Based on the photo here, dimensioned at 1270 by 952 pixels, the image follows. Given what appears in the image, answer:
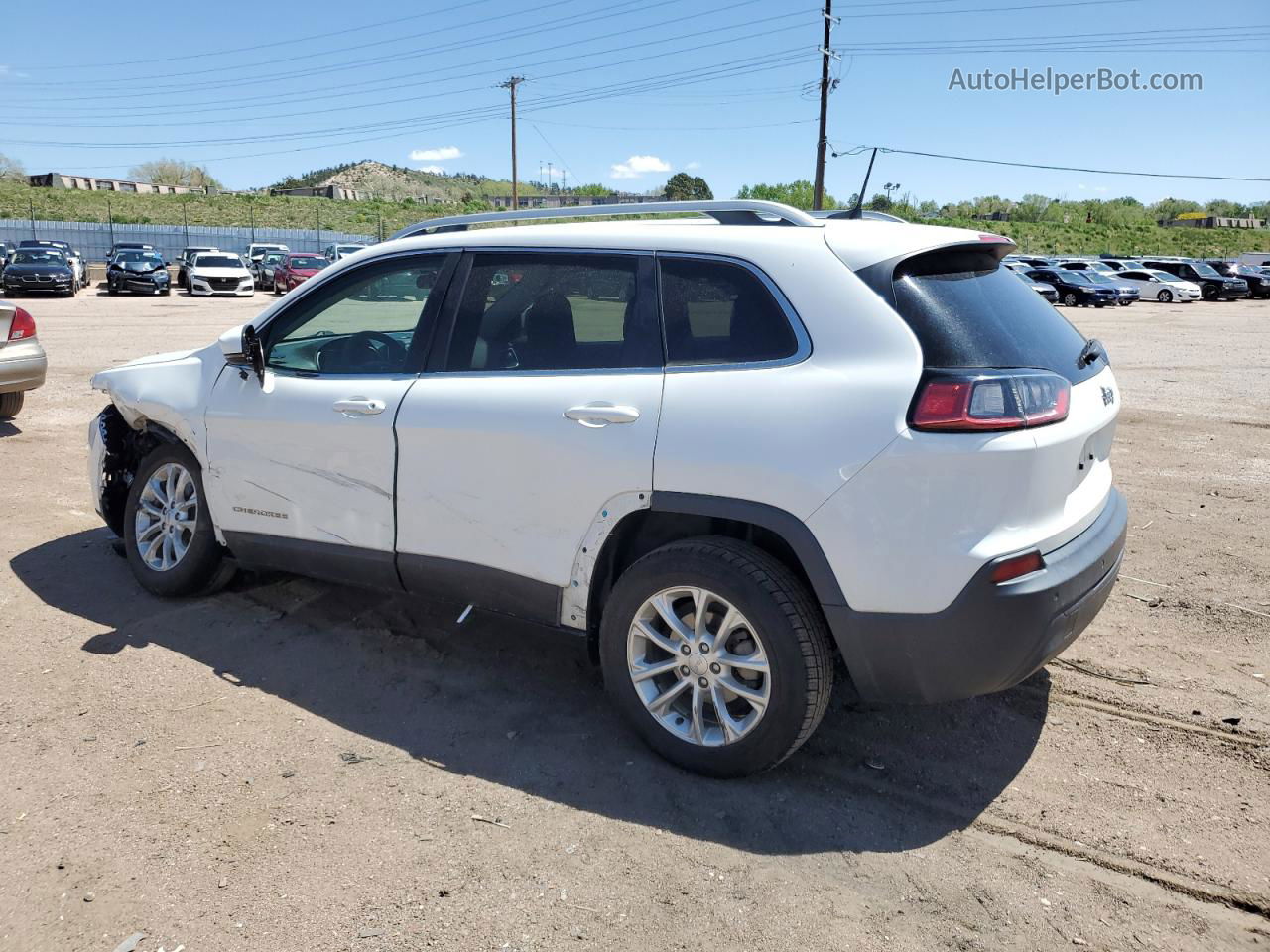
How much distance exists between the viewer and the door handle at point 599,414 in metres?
3.34

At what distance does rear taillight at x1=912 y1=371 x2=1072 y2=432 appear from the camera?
2852 mm

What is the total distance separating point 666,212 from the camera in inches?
148

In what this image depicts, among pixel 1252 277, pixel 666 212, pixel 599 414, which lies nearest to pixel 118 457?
pixel 599 414

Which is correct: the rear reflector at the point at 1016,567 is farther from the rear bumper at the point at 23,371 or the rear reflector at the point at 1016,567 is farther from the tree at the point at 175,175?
the tree at the point at 175,175

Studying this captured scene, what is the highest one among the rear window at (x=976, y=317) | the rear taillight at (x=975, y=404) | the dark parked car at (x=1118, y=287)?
the dark parked car at (x=1118, y=287)

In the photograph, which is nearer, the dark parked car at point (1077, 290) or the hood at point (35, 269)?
the hood at point (35, 269)

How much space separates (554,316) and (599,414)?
55cm

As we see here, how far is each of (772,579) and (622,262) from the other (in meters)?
1.27

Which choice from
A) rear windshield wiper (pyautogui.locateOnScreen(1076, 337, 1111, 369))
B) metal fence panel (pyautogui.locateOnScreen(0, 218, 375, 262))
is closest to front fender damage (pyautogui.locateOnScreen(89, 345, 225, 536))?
rear windshield wiper (pyautogui.locateOnScreen(1076, 337, 1111, 369))

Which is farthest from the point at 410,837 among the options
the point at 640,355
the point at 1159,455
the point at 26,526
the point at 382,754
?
the point at 1159,455

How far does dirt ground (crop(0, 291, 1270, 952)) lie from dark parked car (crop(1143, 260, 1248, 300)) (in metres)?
43.8

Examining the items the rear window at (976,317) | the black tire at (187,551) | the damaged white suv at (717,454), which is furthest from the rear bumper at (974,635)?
the black tire at (187,551)

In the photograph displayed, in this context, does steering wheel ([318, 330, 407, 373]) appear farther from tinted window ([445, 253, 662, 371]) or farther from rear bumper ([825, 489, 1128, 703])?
rear bumper ([825, 489, 1128, 703])

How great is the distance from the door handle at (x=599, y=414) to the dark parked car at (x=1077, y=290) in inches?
1496
